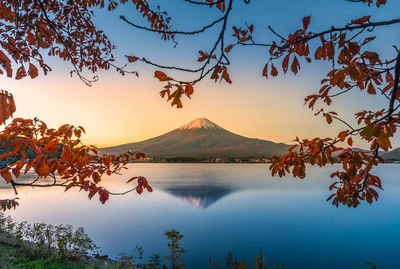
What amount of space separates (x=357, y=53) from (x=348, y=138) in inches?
20.2

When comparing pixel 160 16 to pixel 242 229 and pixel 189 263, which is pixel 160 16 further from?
pixel 242 229

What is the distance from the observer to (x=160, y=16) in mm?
2814

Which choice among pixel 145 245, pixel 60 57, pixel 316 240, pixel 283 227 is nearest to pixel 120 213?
pixel 145 245

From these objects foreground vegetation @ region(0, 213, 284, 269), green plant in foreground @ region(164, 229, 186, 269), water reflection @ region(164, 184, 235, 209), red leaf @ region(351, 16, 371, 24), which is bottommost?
water reflection @ region(164, 184, 235, 209)

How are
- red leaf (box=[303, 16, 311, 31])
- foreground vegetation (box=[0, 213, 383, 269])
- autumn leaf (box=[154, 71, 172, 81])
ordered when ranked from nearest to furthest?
autumn leaf (box=[154, 71, 172, 81])
red leaf (box=[303, 16, 311, 31])
foreground vegetation (box=[0, 213, 383, 269])

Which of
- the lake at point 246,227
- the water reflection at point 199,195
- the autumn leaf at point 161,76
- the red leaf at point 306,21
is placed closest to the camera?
the autumn leaf at point 161,76

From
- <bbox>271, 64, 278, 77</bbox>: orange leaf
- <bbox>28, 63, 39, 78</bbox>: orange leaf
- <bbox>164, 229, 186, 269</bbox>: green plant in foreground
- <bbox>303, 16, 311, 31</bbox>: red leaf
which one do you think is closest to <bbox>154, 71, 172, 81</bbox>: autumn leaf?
<bbox>271, 64, 278, 77</bbox>: orange leaf

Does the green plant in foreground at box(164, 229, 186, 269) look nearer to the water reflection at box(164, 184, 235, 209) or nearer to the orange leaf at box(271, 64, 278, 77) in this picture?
the orange leaf at box(271, 64, 278, 77)

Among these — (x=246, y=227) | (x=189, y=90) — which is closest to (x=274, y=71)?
(x=189, y=90)

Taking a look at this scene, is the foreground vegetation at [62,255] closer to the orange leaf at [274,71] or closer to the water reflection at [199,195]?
the orange leaf at [274,71]

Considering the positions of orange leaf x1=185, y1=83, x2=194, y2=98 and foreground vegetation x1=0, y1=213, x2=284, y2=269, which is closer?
orange leaf x1=185, y1=83, x2=194, y2=98

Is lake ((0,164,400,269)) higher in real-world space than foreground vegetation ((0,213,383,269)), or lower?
lower

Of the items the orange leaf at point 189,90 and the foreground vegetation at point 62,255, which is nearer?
the orange leaf at point 189,90

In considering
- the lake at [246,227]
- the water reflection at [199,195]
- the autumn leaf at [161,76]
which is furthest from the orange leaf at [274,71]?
the water reflection at [199,195]
